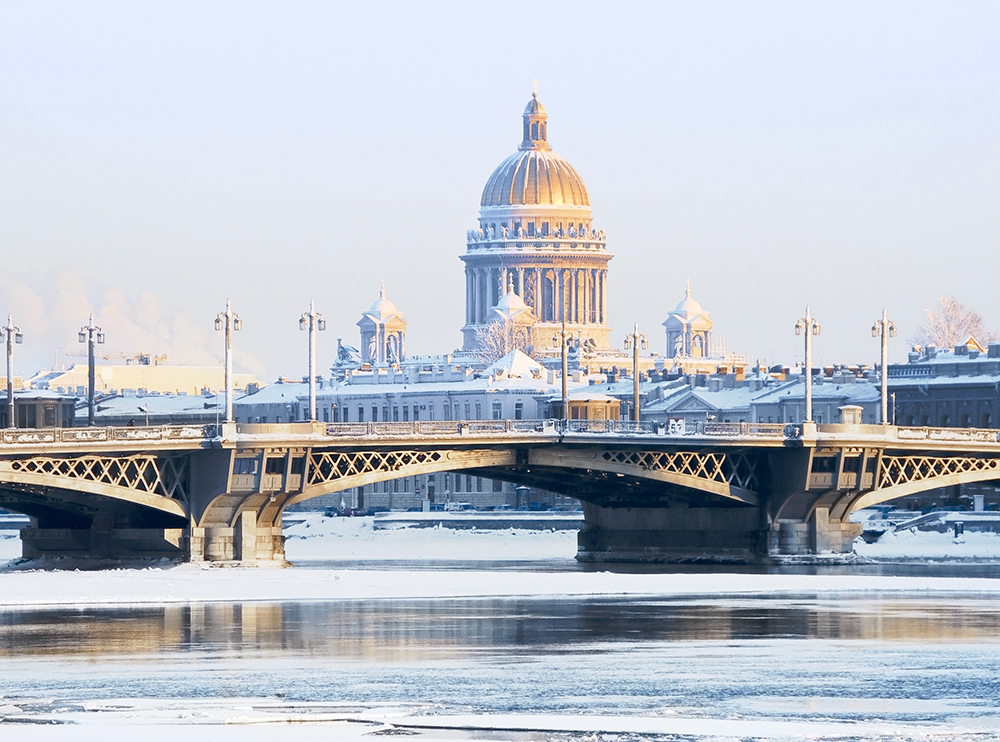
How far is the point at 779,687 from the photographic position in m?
46.7

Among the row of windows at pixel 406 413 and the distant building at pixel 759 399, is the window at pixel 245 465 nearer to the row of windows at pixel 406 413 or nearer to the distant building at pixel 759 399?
the distant building at pixel 759 399

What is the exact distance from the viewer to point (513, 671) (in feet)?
163

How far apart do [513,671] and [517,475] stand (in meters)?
55.1

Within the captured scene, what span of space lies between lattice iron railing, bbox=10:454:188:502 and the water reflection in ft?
57.0

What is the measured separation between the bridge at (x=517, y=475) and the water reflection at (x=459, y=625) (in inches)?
778

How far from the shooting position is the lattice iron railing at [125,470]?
85938 mm

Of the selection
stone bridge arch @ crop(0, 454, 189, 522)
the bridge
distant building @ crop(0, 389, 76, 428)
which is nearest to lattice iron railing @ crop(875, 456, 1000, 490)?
the bridge

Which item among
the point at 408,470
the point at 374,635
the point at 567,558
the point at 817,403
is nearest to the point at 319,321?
the point at 408,470

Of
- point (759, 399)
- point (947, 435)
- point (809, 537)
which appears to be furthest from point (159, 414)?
point (947, 435)

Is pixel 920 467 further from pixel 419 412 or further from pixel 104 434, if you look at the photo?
pixel 419 412

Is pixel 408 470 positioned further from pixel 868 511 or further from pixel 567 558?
pixel 868 511

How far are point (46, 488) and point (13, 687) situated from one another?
42076mm

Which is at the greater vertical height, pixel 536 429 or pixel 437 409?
pixel 437 409

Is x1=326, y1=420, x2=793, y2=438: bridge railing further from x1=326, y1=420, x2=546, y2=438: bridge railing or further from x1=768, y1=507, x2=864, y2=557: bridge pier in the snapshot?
x1=768, y1=507, x2=864, y2=557: bridge pier
